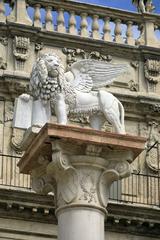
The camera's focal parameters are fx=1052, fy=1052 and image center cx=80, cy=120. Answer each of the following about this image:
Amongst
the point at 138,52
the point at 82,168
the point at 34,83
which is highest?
the point at 138,52

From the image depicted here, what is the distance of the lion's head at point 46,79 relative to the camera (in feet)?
56.0

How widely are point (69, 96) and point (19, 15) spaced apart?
8.87 metres

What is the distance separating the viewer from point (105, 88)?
26062mm

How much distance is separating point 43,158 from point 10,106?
9006mm

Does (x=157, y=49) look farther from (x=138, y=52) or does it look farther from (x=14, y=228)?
(x=14, y=228)

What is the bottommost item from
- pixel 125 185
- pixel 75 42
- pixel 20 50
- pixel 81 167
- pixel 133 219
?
pixel 81 167

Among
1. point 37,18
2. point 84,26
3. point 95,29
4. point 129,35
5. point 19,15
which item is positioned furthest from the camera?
point 129,35

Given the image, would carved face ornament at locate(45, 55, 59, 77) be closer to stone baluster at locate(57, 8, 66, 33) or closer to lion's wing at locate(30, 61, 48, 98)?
lion's wing at locate(30, 61, 48, 98)

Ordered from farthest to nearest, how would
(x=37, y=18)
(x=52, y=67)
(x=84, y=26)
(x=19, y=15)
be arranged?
(x=84, y=26)
(x=37, y=18)
(x=19, y=15)
(x=52, y=67)

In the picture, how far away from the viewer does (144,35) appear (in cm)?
2719

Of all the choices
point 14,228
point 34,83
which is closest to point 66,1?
point 14,228

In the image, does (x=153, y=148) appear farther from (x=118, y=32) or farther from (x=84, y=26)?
(x=84, y=26)

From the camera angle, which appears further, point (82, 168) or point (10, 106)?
point (10, 106)

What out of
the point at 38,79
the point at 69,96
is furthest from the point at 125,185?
the point at 38,79
